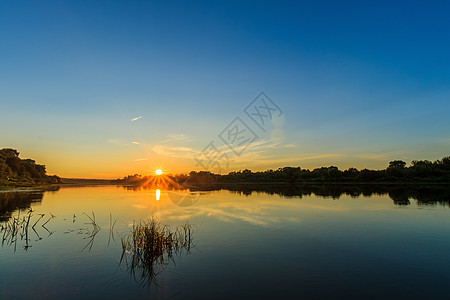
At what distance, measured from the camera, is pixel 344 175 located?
11025 centimetres

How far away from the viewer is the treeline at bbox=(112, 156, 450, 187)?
89.9m

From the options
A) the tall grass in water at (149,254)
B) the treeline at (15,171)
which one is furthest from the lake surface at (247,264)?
the treeline at (15,171)

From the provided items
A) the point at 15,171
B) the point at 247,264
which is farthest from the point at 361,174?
the point at 15,171

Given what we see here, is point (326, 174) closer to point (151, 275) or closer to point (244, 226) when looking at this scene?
point (244, 226)

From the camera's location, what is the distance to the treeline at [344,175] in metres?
89.9

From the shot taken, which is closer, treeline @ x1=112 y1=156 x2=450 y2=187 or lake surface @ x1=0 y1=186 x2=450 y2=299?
lake surface @ x1=0 y1=186 x2=450 y2=299

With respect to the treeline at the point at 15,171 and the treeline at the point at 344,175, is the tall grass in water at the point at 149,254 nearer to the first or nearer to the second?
the treeline at the point at 15,171

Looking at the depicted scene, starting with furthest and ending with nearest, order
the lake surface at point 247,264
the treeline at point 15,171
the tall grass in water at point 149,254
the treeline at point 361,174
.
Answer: the treeline at point 361,174 → the treeline at point 15,171 → the tall grass in water at point 149,254 → the lake surface at point 247,264

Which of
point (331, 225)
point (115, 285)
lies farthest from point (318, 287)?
point (331, 225)

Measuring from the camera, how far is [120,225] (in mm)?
20609

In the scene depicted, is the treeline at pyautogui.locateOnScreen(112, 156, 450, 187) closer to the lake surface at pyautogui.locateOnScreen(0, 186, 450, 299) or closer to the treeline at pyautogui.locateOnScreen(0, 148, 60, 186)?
the treeline at pyautogui.locateOnScreen(0, 148, 60, 186)

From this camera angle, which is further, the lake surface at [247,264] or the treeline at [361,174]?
the treeline at [361,174]

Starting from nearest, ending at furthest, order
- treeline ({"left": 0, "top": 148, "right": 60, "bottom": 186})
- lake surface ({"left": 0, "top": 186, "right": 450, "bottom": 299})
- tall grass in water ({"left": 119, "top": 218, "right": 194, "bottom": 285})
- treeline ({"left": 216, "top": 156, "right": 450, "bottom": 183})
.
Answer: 1. lake surface ({"left": 0, "top": 186, "right": 450, "bottom": 299})
2. tall grass in water ({"left": 119, "top": 218, "right": 194, "bottom": 285})
3. treeline ({"left": 0, "top": 148, "right": 60, "bottom": 186})
4. treeline ({"left": 216, "top": 156, "right": 450, "bottom": 183})

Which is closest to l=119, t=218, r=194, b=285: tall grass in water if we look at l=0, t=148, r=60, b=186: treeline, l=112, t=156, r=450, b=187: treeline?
l=0, t=148, r=60, b=186: treeline
